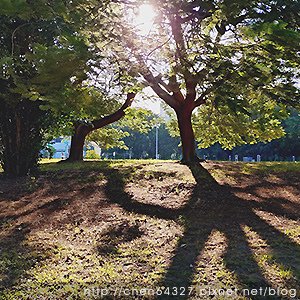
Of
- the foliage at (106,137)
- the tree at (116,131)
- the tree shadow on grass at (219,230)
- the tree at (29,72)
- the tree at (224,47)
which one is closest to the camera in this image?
the tree shadow on grass at (219,230)

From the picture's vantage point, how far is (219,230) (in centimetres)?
Answer: 466

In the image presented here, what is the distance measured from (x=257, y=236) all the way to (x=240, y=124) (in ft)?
20.7

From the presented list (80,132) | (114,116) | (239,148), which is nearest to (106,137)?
(80,132)

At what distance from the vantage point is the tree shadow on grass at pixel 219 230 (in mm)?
3371

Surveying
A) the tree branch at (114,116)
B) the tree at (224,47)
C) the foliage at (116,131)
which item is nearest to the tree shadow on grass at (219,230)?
the tree at (224,47)

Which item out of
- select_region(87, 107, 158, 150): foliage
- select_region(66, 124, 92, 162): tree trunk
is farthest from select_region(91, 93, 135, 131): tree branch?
select_region(87, 107, 158, 150): foliage

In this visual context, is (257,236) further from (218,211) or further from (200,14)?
(200,14)

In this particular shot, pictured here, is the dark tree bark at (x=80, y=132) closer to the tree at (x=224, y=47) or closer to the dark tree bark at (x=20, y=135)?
the dark tree bark at (x=20, y=135)

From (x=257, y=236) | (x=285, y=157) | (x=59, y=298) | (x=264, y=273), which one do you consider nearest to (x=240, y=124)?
(x=257, y=236)

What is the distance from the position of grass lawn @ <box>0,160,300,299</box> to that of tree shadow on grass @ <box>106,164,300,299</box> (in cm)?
1

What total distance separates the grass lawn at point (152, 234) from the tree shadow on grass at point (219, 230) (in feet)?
0.04

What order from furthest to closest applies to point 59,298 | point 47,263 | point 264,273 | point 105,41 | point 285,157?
point 285,157
point 105,41
point 47,263
point 264,273
point 59,298

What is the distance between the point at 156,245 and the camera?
4.23 m

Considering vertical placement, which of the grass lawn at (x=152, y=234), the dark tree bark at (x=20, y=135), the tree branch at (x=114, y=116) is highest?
the tree branch at (x=114, y=116)
